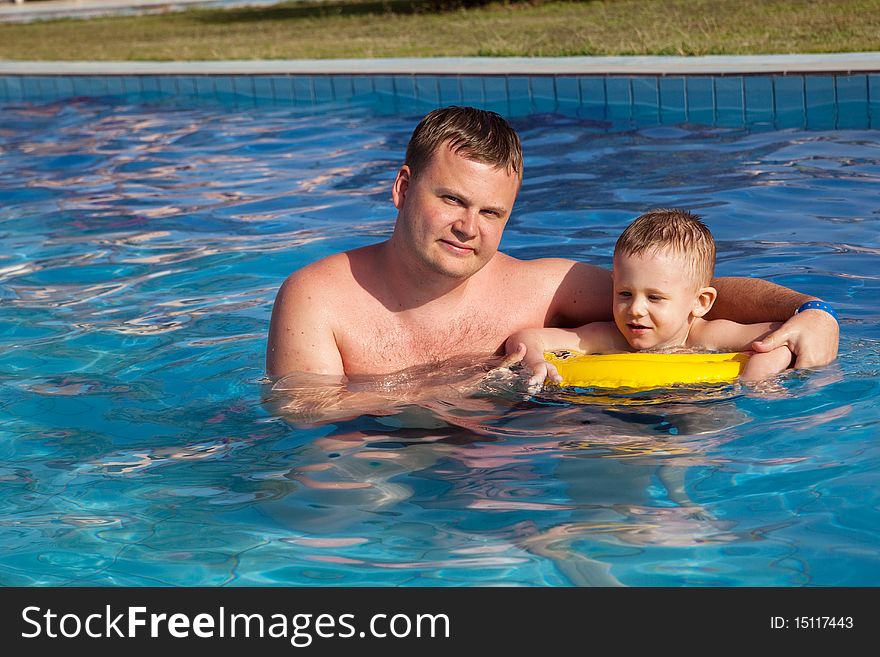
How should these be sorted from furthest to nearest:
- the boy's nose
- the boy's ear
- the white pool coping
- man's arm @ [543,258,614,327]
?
the white pool coping < man's arm @ [543,258,614,327] < the boy's ear < the boy's nose

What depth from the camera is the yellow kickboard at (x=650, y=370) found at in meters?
3.93

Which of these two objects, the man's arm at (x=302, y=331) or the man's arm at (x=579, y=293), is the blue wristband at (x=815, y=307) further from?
the man's arm at (x=302, y=331)

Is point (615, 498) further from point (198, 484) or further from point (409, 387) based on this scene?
point (198, 484)

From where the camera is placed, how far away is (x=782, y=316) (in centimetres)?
419

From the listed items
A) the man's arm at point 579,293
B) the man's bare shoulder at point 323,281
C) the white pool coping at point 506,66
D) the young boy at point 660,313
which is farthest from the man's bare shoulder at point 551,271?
the white pool coping at point 506,66

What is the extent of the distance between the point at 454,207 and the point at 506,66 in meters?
7.18

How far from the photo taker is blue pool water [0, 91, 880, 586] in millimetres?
3242

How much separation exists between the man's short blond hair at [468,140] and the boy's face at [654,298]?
54cm

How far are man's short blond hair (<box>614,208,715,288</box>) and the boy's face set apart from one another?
21 mm

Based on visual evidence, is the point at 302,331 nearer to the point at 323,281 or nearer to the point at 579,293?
the point at 323,281

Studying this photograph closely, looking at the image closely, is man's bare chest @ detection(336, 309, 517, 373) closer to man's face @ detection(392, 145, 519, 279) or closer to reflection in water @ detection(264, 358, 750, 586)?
reflection in water @ detection(264, 358, 750, 586)

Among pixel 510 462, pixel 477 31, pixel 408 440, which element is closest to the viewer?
pixel 510 462

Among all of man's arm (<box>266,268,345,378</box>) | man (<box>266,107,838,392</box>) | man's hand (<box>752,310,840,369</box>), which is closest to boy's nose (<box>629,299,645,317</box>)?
man (<box>266,107,838,392</box>)

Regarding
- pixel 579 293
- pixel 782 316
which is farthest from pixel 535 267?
pixel 782 316
